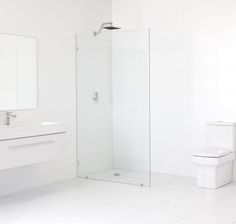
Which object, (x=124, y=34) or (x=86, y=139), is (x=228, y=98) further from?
(x=86, y=139)

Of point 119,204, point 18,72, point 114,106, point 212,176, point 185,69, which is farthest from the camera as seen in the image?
point 185,69

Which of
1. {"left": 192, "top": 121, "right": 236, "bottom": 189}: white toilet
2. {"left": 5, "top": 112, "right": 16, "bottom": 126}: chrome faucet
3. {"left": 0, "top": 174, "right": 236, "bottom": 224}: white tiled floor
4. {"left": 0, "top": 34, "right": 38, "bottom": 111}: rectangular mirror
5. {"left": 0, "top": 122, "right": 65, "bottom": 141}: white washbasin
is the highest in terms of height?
{"left": 0, "top": 34, "right": 38, "bottom": 111}: rectangular mirror

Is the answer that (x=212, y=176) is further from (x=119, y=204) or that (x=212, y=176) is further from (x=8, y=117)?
(x=8, y=117)

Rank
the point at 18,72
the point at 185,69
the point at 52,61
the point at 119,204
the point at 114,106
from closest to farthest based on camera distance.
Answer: the point at 119,204
the point at 18,72
the point at 52,61
the point at 114,106
the point at 185,69

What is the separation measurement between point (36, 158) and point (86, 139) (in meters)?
1.24

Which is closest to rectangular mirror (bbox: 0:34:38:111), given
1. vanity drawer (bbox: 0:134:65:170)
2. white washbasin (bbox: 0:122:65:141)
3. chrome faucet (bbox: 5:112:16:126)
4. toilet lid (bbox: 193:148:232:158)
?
Answer: chrome faucet (bbox: 5:112:16:126)

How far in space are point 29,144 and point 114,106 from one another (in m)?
1.43

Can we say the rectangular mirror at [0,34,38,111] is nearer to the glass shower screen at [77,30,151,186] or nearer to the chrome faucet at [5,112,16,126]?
the chrome faucet at [5,112,16,126]

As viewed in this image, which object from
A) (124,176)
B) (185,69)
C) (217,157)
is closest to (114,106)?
(124,176)

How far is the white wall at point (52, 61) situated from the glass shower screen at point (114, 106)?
151mm

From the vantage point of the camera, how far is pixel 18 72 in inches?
205

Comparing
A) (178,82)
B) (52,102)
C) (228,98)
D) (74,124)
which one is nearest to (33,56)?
(52,102)

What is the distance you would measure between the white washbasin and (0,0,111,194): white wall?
1.60 feet

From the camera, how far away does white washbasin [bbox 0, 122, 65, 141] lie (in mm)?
4469
